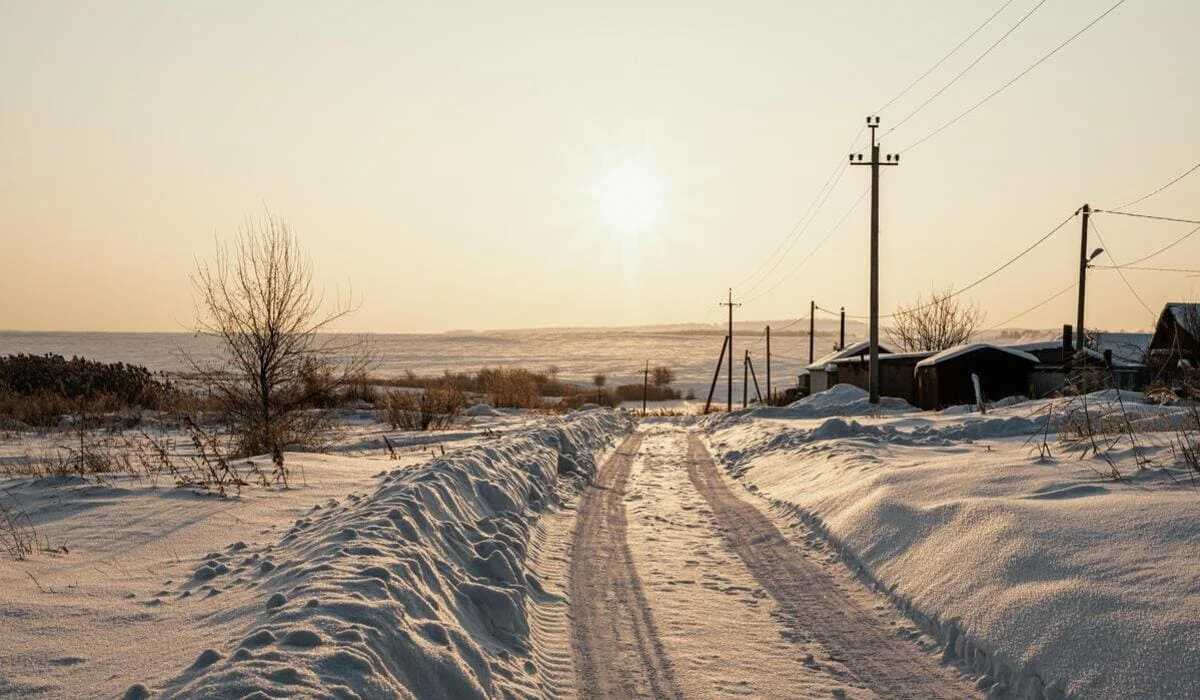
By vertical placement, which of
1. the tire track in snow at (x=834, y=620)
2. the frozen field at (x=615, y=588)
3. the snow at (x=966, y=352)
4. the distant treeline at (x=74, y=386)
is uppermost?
the snow at (x=966, y=352)

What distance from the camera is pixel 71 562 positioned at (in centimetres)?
711

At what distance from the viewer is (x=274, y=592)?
5996mm

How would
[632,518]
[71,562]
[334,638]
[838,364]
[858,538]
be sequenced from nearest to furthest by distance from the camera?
1. [334,638]
2. [71,562]
3. [858,538]
4. [632,518]
5. [838,364]

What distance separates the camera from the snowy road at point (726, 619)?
5609 mm

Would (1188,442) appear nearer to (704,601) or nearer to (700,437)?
(704,601)

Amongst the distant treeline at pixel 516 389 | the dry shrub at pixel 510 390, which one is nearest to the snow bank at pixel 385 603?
the dry shrub at pixel 510 390

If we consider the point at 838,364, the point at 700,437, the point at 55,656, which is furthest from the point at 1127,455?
the point at 838,364

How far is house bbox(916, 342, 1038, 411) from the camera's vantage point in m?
38.2

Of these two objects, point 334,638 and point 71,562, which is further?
point 71,562

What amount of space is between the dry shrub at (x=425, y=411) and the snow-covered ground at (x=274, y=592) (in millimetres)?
18416

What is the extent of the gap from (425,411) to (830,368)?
28.8 metres

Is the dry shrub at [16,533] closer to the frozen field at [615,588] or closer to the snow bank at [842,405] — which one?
the frozen field at [615,588]

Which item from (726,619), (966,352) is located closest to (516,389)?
(966,352)

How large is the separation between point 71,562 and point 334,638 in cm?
360
